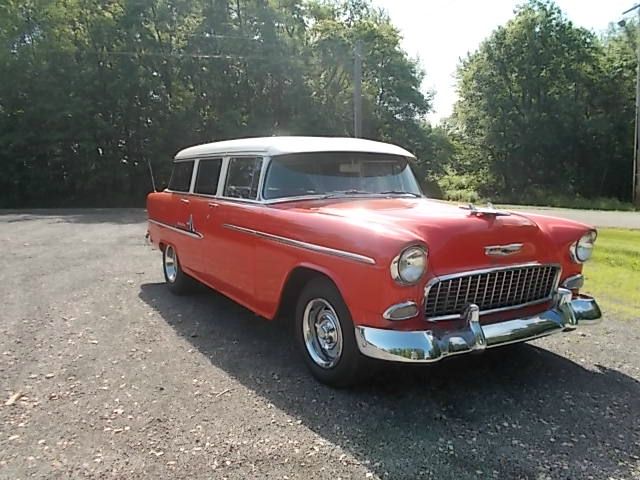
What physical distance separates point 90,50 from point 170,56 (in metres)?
3.40

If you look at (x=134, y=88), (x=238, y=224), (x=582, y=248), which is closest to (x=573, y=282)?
(x=582, y=248)

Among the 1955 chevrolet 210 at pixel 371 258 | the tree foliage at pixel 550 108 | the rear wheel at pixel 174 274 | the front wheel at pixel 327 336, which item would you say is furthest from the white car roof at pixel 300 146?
the tree foliage at pixel 550 108

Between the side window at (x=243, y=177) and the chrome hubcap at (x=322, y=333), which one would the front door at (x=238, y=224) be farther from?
the chrome hubcap at (x=322, y=333)

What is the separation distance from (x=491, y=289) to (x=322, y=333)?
1.20m

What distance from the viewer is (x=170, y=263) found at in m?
6.87

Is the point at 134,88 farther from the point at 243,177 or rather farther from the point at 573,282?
the point at 573,282

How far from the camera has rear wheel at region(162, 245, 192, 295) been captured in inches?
255

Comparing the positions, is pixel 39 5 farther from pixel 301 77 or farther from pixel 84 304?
pixel 84 304

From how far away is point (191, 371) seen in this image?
4.17 metres

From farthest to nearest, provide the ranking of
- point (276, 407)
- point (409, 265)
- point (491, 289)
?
point (491, 289) → point (276, 407) → point (409, 265)

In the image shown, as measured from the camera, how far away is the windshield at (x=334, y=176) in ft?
15.3

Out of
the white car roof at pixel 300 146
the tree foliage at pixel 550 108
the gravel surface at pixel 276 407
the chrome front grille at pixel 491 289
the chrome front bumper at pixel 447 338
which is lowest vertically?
the gravel surface at pixel 276 407

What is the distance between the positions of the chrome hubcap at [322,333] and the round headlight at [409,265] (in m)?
0.65

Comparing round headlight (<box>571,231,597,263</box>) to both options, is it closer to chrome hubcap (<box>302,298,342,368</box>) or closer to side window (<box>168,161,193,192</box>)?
chrome hubcap (<box>302,298,342,368</box>)
